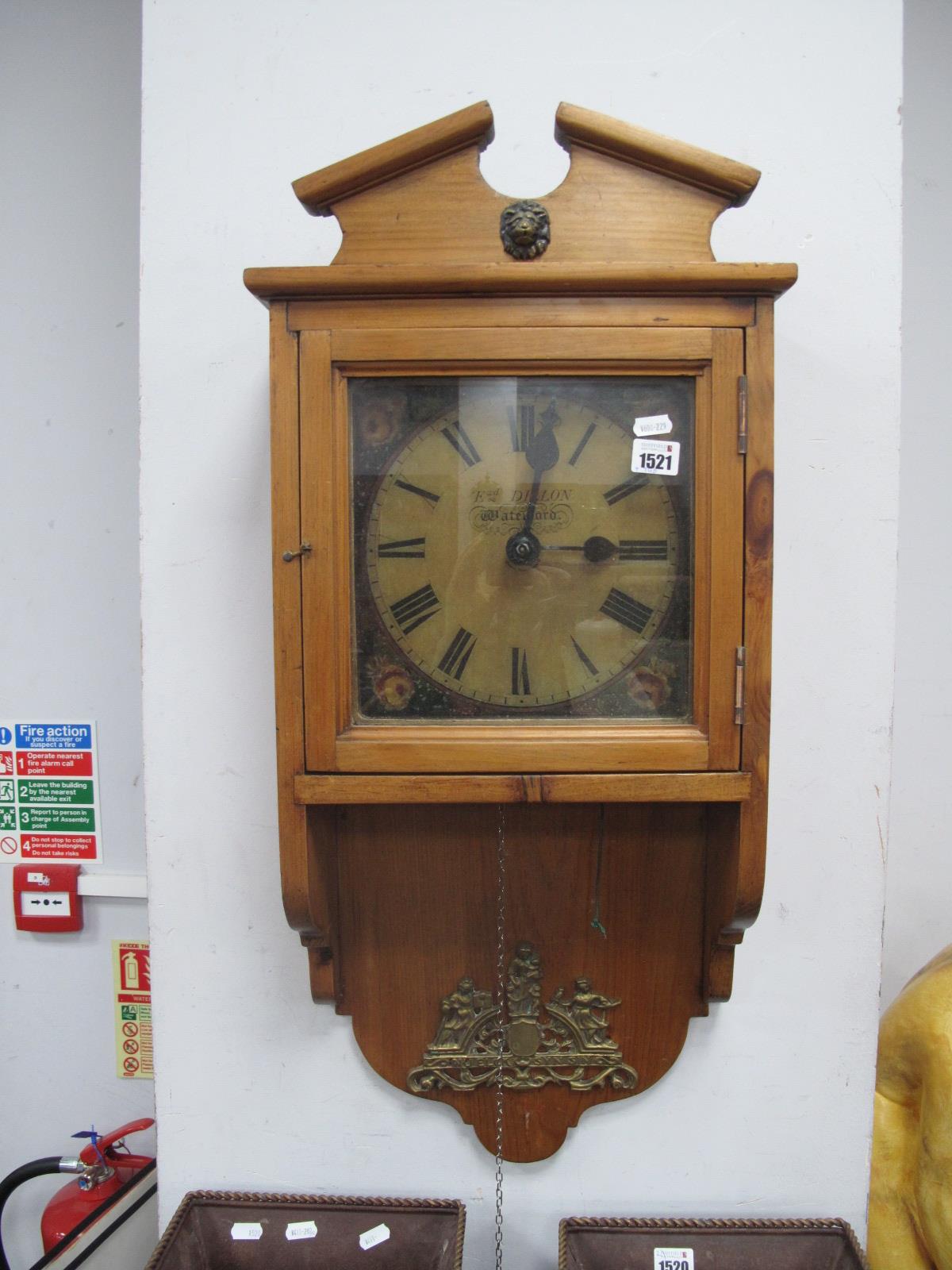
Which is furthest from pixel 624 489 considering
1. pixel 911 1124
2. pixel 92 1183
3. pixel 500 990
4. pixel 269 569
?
pixel 92 1183

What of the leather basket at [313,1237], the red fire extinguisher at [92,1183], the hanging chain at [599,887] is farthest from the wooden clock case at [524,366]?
the red fire extinguisher at [92,1183]

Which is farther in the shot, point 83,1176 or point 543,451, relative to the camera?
point 83,1176

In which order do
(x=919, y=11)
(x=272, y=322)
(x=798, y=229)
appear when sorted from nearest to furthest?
(x=272, y=322) < (x=798, y=229) < (x=919, y=11)

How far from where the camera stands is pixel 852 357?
93 cm

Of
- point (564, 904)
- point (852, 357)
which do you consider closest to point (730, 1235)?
point (564, 904)

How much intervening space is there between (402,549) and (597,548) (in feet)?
0.62

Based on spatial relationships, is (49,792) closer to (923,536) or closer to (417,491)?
(417,491)

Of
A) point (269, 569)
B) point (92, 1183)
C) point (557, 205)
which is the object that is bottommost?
point (92, 1183)

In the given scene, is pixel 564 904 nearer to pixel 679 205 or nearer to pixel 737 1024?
pixel 737 1024

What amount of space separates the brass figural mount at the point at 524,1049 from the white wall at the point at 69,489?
535 mm

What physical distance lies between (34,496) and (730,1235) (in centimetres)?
134

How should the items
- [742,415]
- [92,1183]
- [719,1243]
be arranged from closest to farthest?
[742,415], [719,1243], [92,1183]

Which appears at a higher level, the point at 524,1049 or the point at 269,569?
the point at 269,569

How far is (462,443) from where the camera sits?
0.77 m
